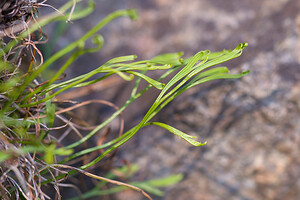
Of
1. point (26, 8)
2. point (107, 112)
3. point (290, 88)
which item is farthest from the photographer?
point (107, 112)

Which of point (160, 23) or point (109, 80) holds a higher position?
point (160, 23)

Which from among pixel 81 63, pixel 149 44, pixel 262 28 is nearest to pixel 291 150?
pixel 262 28

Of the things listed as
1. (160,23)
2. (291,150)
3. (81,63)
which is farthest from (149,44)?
(291,150)

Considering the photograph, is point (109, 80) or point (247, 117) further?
point (109, 80)

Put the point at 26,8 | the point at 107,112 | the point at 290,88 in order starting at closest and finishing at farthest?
the point at 26,8 < the point at 290,88 < the point at 107,112

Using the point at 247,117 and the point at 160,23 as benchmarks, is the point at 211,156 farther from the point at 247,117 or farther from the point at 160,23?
the point at 160,23

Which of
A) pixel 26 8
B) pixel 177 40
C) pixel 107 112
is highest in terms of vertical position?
pixel 177 40

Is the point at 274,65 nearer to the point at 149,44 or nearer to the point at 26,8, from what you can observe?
the point at 149,44
